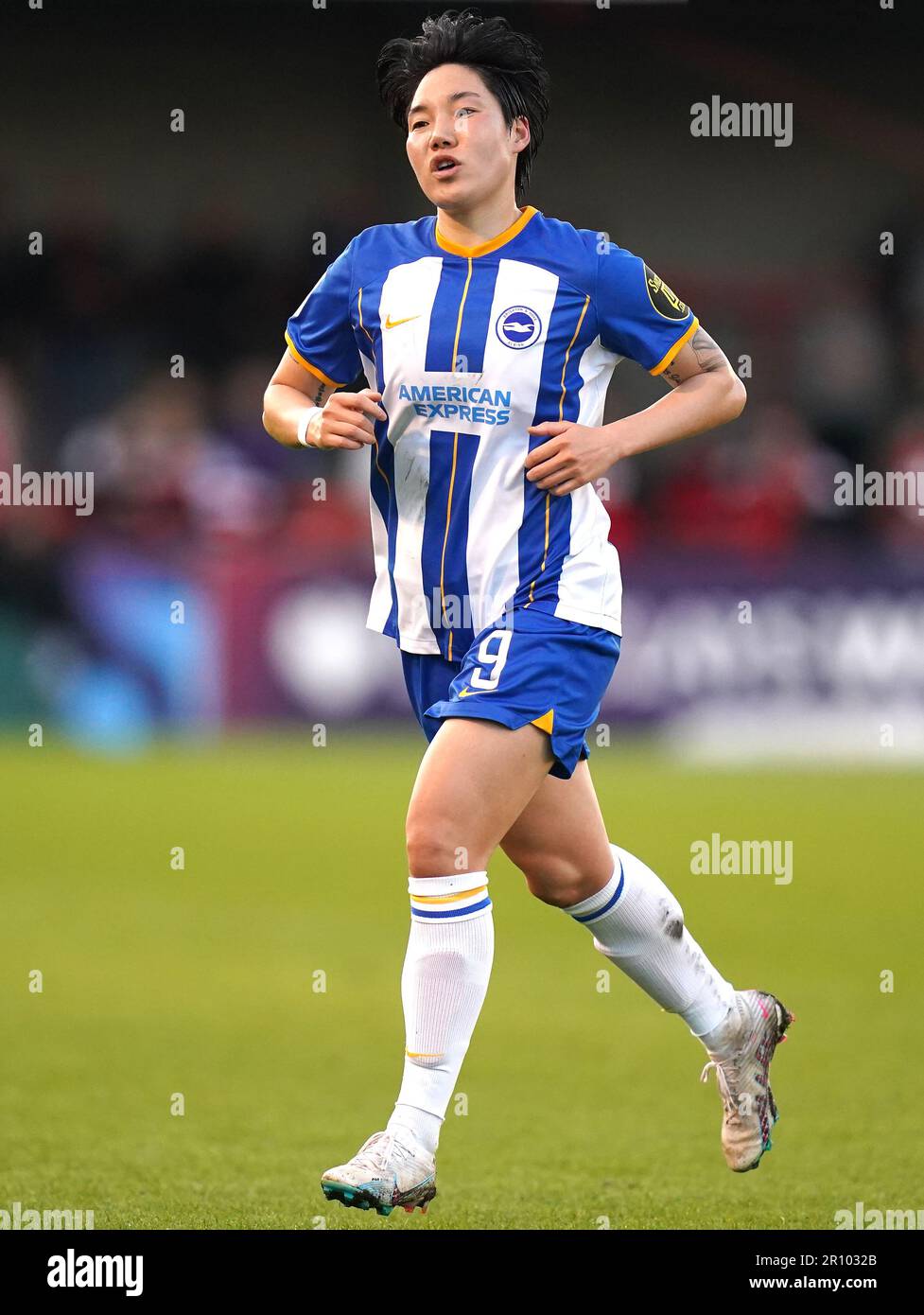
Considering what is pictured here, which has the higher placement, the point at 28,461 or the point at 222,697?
the point at 28,461

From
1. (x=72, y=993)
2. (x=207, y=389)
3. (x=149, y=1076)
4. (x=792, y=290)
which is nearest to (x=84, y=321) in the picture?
(x=207, y=389)

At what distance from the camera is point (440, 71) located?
13.8ft

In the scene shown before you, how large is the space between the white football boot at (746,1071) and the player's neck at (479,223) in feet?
6.17

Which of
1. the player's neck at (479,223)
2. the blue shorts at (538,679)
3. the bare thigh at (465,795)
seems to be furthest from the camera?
the player's neck at (479,223)

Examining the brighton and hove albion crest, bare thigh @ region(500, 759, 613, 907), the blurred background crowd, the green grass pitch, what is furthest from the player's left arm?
the blurred background crowd

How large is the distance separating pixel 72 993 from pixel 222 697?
702 centimetres

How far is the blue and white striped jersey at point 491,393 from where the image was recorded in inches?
163

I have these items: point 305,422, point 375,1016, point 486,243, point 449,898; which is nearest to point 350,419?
point 305,422

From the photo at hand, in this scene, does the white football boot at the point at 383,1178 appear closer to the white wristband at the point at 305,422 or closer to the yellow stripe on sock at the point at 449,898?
the yellow stripe on sock at the point at 449,898

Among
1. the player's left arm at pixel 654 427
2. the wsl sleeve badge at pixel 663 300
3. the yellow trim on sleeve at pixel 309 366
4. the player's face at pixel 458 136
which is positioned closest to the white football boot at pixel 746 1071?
the player's left arm at pixel 654 427

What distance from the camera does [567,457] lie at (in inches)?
159

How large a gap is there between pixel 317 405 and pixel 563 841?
3.75 feet

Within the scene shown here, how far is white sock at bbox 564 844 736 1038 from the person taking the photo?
14.7 ft

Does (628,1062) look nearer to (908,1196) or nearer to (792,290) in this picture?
(908,1196)
